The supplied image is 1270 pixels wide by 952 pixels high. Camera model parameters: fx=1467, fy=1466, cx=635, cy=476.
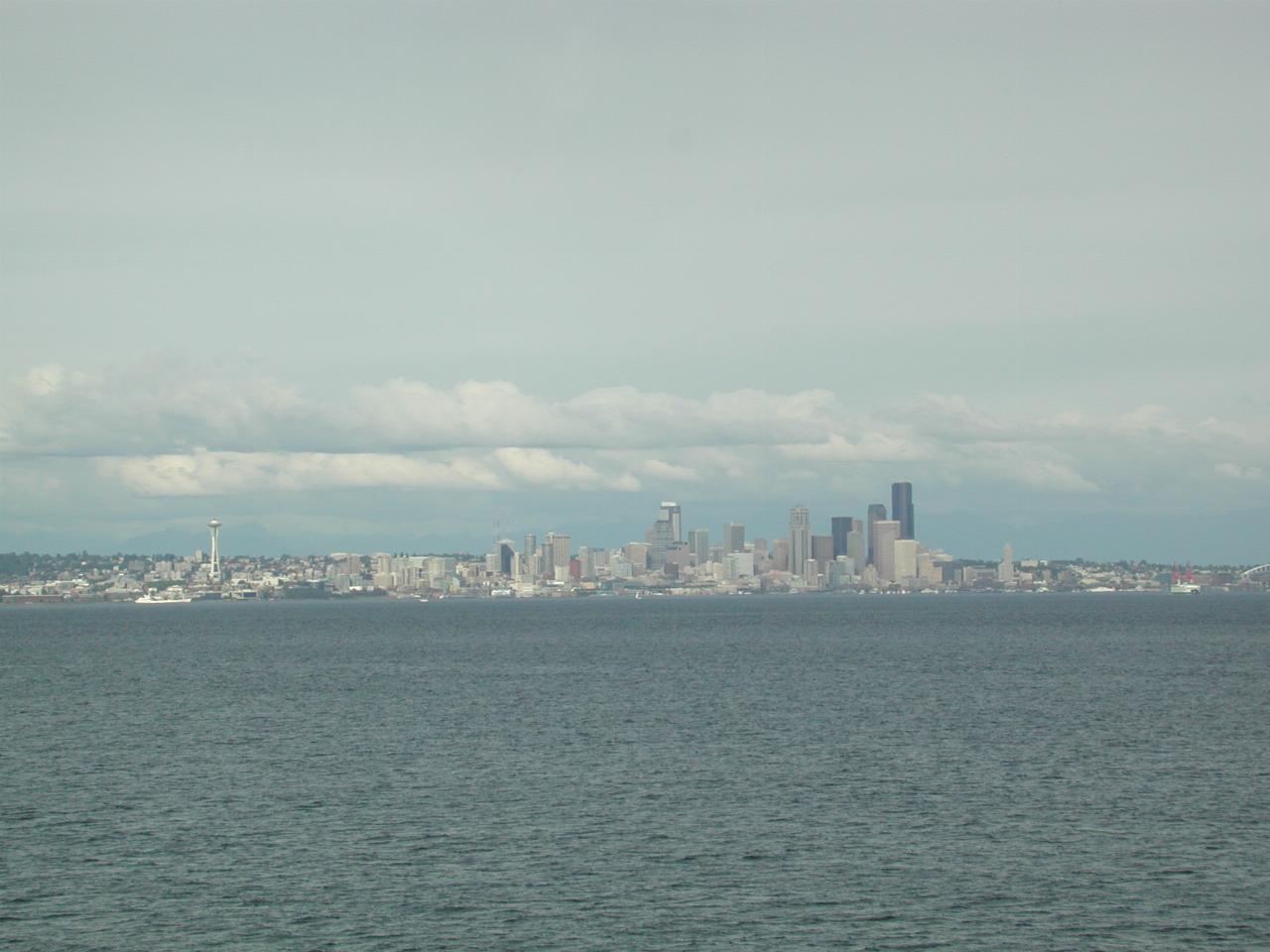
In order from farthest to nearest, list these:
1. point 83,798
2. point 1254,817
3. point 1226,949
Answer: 1. point 83,798
2. point 1254,817
3. point 1226,949

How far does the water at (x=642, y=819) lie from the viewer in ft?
142

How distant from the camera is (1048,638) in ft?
644

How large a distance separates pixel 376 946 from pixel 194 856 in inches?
523

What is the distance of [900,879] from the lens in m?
47.8

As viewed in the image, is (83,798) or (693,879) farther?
(83,798)

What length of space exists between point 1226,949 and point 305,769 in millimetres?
45107

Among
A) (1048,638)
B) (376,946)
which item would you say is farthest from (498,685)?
(1048,638)

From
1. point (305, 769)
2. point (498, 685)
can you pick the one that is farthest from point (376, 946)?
point (498, 685)

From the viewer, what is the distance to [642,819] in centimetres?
5738

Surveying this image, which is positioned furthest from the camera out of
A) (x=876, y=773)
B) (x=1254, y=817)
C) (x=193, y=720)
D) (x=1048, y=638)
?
(x=1048, y=638)

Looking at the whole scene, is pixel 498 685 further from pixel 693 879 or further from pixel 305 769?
pixel 693 879

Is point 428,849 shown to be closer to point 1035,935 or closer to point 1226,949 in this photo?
point 1035,935

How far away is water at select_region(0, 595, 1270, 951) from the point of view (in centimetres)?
4319

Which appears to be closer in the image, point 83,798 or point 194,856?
point 194,856
